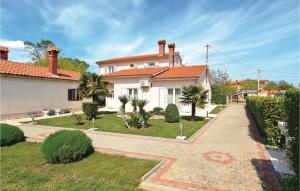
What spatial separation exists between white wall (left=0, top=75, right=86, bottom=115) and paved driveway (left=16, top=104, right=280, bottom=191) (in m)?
8.06

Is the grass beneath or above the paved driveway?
beneath

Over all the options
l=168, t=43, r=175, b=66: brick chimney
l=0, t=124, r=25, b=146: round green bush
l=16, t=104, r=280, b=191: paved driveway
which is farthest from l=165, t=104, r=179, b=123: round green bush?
l=168, t=43, r=175, b=66: brick chimney

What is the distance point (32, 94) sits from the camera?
1978cm

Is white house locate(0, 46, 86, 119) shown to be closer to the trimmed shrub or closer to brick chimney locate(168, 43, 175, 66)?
the trimmed shrub

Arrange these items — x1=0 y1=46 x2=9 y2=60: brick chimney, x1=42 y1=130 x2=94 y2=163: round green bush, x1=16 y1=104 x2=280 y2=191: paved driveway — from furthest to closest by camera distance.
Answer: x1=0 y1=46 x2=9 y2=60: brick chimney → x1=42 y1=130 x2=94 y2=163: round green bush → x1=16 y1=104 x2=280 y2=191: paved driveway

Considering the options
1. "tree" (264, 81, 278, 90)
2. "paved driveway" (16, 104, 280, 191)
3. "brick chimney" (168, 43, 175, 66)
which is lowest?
"paved driveway" (16, 104, 280, 191)

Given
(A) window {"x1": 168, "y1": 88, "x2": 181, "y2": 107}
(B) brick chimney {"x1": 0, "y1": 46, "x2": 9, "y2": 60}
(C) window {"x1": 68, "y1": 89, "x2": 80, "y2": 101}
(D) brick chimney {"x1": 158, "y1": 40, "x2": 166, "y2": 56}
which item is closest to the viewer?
(A) window {"x1": 168, "y1": 88, "x2": 181, "y2": 107}

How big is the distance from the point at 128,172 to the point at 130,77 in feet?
55.9

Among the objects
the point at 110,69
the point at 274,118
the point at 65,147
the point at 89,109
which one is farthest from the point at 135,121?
the point at 110,69

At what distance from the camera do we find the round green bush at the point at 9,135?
9.44 m

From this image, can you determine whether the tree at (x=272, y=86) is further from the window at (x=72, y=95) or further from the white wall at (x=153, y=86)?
the window at (x=72, y=95)

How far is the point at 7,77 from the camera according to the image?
17.5 meters

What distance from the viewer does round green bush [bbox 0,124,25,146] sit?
9438mm

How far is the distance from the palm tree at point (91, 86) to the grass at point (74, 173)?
10.8 metres
